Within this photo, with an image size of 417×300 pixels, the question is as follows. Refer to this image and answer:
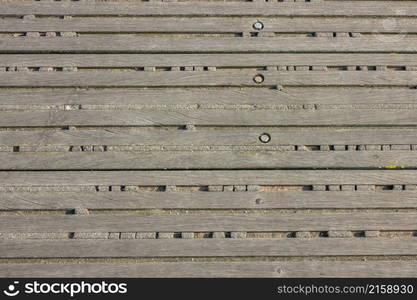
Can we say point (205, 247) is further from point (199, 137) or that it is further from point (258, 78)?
point (258, 78)

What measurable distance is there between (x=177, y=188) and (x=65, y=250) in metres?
1.43

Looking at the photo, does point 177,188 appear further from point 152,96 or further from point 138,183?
point 152,96

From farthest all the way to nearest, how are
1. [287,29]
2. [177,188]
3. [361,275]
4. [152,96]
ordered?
1. [287,29]
2. [152,96]
3. [177,188]
4. [361,275]

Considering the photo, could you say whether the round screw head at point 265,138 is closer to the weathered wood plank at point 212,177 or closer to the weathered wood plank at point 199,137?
the weathered wood plank at point 199,137

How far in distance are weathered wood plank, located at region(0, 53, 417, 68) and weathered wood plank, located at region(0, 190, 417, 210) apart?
1.71m

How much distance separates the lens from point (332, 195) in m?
3.58

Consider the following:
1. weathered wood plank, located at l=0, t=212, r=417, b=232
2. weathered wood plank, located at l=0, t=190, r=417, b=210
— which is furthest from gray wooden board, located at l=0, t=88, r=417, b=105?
weathered wood plank, located at l=0, t=212, r=417, b=232

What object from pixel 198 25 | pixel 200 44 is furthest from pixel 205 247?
pixel 198 25

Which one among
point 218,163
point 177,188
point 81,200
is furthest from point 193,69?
point 81,200

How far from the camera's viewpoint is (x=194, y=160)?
3672mm

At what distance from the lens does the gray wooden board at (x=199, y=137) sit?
3715mm

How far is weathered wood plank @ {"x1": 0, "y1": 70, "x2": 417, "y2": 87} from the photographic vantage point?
3.93 m

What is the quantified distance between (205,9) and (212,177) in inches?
94.6

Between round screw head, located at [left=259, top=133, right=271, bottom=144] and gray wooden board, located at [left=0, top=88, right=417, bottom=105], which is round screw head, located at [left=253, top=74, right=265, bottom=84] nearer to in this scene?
gray wooden board, located at [left=0, top=88, right=417, bottom=105]
